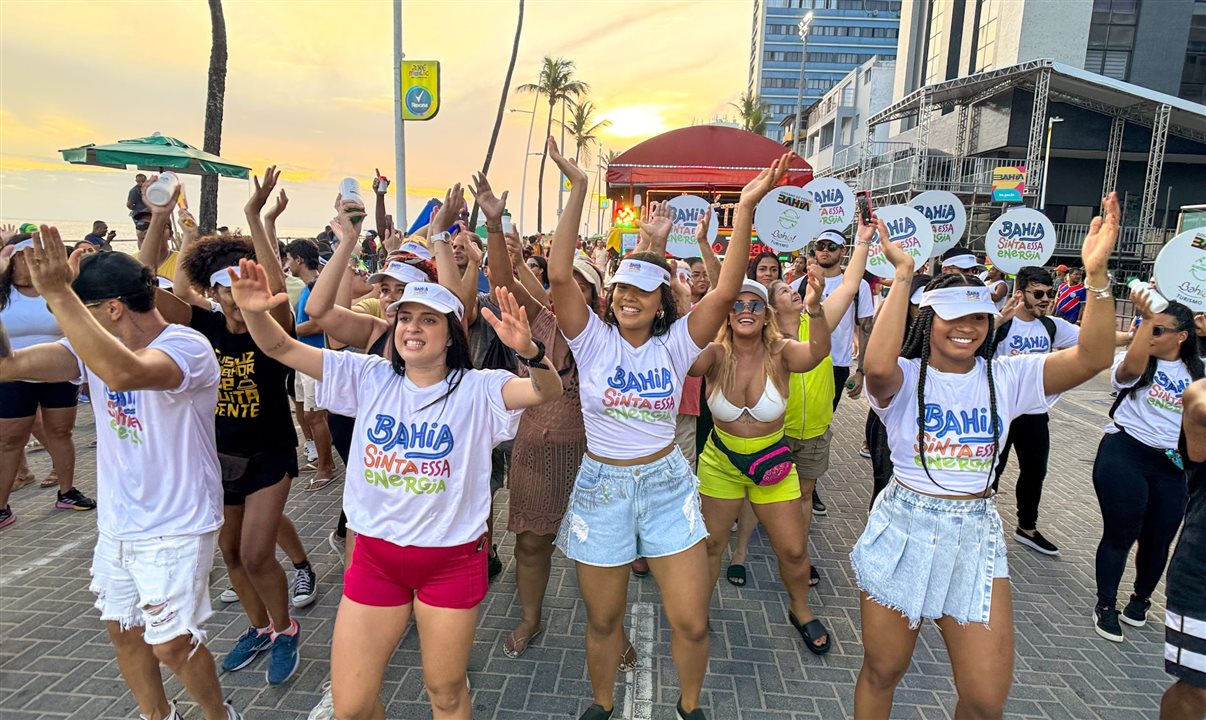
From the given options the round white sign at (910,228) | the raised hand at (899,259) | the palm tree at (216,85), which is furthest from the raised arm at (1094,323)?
the palm tree at (216,85)

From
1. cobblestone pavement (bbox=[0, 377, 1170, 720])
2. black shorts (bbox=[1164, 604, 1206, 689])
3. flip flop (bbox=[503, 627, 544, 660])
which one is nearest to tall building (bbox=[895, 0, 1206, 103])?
cobblestone pavement (bbox=[0, 377, 1170, 720])

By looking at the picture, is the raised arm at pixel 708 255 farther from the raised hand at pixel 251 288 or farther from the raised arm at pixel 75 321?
the raised arm at pixel 75 321

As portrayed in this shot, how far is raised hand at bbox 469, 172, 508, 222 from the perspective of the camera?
3.13 metres

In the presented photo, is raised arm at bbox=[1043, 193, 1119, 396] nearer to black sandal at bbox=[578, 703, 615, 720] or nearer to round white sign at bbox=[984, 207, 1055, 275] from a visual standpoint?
black sandal at bbox=[578, 703, 615, 720]

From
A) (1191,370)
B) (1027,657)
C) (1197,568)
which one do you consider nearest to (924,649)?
(1027,657)

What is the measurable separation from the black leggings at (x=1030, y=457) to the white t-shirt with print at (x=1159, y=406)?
106cm

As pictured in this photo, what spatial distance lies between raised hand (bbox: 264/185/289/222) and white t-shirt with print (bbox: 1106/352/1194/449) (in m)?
4.97

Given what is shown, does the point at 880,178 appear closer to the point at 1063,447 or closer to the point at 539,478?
the point at 1063,447

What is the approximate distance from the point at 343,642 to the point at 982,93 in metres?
32.4

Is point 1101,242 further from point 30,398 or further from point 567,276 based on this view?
point 30,398

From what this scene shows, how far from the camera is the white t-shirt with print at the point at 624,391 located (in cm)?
297

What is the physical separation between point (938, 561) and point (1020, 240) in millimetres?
4543

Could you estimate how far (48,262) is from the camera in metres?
2.07

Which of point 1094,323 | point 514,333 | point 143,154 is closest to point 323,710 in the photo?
point 514,333
